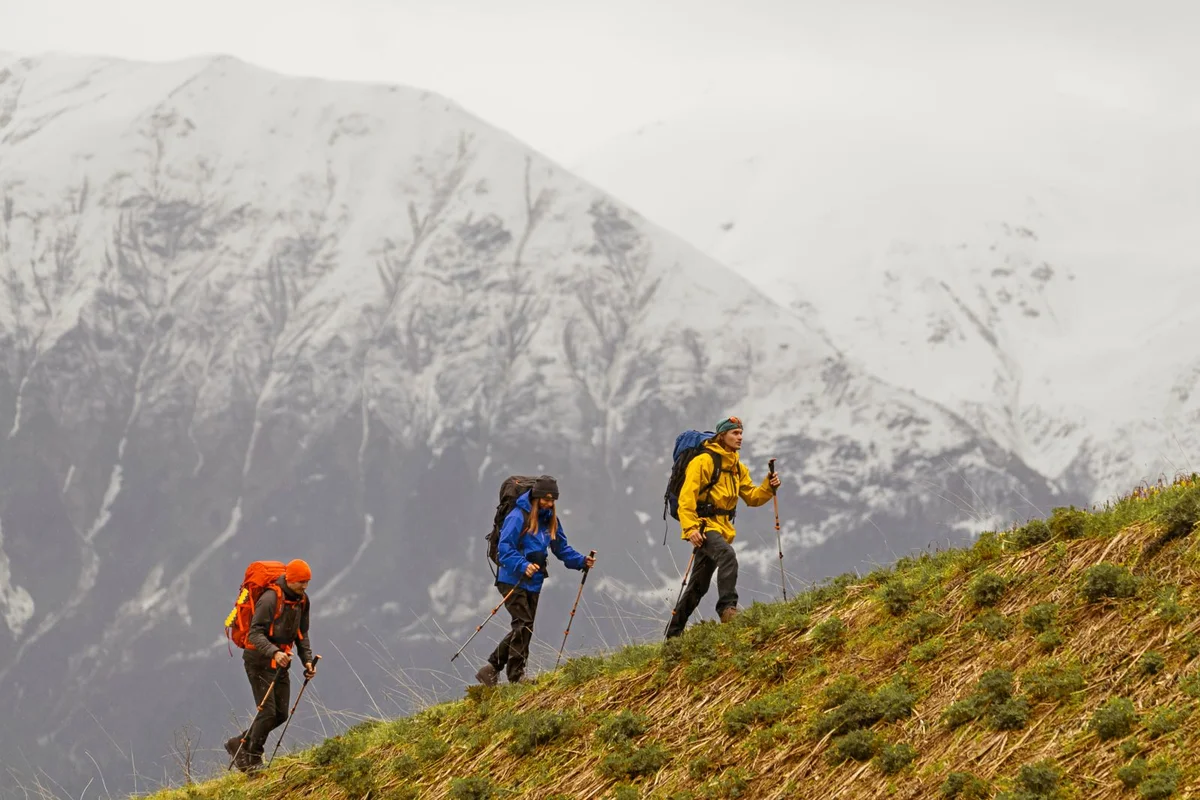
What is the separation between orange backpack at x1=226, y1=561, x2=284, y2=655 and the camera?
17062mm

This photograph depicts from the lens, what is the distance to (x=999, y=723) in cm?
1053

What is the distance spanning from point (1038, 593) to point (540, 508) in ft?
20.7

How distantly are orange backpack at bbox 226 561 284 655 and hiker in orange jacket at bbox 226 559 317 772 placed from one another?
1.4 inches

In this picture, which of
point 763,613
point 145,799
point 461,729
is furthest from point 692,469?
point 145,799

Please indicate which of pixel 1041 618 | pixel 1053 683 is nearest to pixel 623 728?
pixel 1041 618

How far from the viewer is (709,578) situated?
15.8 m

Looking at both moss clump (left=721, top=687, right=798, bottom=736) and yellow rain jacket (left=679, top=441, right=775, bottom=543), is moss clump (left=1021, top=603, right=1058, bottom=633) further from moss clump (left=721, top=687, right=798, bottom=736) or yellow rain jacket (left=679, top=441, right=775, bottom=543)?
yellow rain jacket (left=679, top=441, right=775, bottom=543)

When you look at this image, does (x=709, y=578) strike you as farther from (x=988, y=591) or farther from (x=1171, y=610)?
(x=1171, y=610)

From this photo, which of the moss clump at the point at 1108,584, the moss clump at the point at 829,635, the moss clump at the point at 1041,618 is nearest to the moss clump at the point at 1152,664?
the moss clump at the point at 1108,584

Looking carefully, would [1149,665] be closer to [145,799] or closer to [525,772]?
[525,772]

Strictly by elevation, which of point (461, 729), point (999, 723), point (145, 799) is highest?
point (999, 723)

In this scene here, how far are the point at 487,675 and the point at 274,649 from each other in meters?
2.38

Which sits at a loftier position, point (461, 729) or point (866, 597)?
point (866, 597)

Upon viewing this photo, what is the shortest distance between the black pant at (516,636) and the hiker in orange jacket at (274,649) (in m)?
Answer: 2.10
